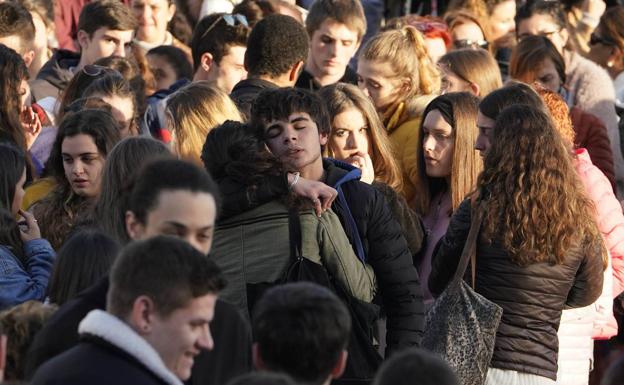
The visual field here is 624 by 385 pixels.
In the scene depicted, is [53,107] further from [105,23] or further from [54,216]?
[54,216]

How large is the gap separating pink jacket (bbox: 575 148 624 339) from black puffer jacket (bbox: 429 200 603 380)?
2.97 feet

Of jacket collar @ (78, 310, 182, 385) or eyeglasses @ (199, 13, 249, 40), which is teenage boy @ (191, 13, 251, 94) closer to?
eyeglasses @ (199, 13, 249, 40)

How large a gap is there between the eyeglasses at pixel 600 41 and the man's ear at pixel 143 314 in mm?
8924

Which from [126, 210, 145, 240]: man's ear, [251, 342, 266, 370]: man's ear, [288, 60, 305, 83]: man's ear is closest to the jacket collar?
[251, 342, 266, 370]: man's ear

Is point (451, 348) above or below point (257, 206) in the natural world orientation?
below

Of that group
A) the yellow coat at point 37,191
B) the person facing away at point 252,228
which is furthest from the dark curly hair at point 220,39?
the person facing away at point 252,228

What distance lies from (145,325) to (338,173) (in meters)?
2.36

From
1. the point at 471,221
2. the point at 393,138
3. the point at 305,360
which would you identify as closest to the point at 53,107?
the point at 393,138

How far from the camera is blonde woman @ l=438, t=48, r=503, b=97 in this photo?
8938 millimetres

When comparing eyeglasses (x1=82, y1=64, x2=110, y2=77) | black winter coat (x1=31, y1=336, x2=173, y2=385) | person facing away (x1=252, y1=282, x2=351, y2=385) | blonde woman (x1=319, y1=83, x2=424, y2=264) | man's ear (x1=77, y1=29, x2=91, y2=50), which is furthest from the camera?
man's ear (x1=77, y1=29, x2=91, y2=50)

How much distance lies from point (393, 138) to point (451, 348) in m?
2.12

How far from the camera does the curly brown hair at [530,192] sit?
6.32m

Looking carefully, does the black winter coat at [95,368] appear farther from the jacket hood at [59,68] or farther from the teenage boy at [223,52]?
the jacket hood at [59,68]

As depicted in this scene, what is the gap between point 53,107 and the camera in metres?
9.49
